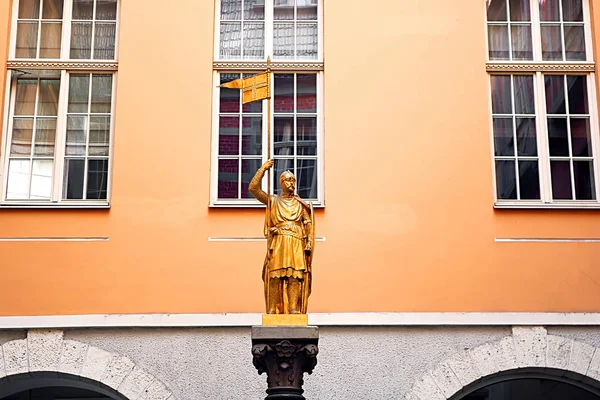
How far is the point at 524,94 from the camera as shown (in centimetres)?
1291

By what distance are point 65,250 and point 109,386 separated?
1.53m

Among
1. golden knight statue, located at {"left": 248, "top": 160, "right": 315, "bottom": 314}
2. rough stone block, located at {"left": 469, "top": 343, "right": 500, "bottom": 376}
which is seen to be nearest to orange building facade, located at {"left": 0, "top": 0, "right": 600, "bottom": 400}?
rough stone block, located at {"left": 469, "top": 343, "right": 500, "bottom": 376}

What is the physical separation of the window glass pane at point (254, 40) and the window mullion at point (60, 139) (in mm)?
2060

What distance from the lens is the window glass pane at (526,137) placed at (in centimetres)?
1268

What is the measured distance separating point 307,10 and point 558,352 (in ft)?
15.6

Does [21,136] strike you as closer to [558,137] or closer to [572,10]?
[558,137]

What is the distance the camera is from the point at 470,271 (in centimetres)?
1210

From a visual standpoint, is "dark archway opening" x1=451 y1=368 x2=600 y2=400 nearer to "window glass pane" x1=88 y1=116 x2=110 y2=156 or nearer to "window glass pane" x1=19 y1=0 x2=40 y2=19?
"window glass pane" x1=88 y1=116 x2=110 y2=156

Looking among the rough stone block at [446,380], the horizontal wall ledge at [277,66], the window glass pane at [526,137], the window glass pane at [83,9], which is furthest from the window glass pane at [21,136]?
the window glass pane at [526,137]

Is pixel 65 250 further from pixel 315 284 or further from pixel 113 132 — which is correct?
pixel 315 284

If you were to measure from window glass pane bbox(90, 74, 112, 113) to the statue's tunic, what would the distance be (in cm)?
340

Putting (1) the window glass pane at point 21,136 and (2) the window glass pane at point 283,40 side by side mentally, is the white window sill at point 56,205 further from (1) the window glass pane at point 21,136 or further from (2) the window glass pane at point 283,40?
(2) the window glass pane at point 283,40

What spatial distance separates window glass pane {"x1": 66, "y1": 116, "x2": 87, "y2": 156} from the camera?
12.7 metres

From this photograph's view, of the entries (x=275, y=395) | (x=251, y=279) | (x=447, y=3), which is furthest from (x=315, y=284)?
(x=447, y=3)
